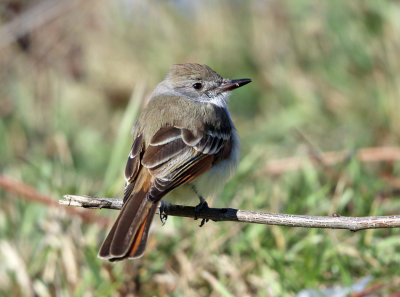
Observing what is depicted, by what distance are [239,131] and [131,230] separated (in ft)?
12.7

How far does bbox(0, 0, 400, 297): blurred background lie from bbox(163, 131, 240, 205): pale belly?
2.02ft

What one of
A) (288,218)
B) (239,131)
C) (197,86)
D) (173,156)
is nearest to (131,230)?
(173,156)

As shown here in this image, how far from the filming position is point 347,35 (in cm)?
636

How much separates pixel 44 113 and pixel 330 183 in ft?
12.7

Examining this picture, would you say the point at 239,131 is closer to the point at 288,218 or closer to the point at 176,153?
the point at 176,153

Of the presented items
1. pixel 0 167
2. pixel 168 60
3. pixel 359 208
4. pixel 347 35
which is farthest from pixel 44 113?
pixel 359 208

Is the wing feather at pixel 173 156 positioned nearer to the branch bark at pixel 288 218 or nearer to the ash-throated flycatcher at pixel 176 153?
the ash-throated flycatcher at pixel 176 153

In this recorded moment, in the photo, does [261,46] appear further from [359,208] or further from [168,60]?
[359,208]

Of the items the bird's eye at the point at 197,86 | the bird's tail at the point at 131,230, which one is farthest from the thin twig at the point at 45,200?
the bird's tail at the point at 131,230

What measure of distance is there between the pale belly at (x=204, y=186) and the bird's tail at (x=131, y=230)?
0.30 metres

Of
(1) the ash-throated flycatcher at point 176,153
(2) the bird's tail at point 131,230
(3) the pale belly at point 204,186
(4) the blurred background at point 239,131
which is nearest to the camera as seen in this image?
(2) the bird's tail at point 131,230

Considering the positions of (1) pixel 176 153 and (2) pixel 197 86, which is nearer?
(1) pixel 176 153

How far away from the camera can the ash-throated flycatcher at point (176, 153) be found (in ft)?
10.1

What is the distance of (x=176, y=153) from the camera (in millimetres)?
3527
